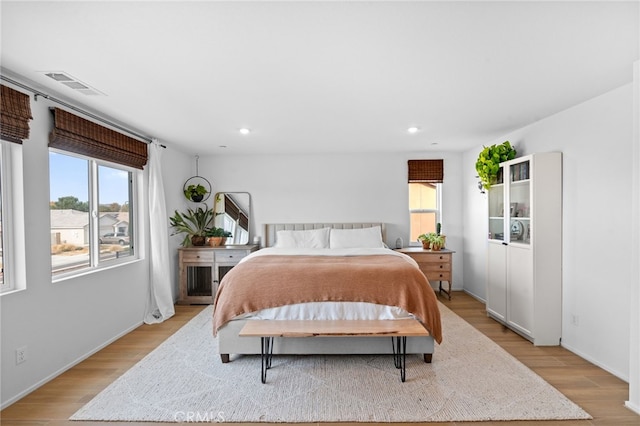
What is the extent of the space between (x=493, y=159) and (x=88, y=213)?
4465 millimetres

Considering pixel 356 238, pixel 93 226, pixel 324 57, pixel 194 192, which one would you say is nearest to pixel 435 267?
pixel 356 238

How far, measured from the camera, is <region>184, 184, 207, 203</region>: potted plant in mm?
5418

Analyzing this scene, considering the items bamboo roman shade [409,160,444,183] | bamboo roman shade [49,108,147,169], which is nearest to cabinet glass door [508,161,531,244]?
bamboo roman shade [409,160,444,183]

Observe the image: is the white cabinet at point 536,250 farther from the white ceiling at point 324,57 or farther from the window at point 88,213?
the window at point 88,213

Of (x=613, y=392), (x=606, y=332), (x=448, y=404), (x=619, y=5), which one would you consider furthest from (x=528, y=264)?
(x=619, y=5)

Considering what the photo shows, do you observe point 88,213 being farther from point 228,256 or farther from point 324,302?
point 324,302

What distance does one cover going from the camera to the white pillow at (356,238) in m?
4.95

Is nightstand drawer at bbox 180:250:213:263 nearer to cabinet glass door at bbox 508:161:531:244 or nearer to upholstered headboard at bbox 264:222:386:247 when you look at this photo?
upholstered headboard at bbox 264:222:386:247

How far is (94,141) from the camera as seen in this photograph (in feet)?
10.7

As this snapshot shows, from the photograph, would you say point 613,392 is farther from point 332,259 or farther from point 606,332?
point 332,259

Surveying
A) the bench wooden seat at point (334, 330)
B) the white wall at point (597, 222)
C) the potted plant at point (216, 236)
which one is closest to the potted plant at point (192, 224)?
the potted plant at point (216, 236)

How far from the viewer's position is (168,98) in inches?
113

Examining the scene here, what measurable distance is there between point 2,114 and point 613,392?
4.73m

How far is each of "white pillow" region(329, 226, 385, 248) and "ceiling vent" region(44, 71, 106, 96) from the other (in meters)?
3.33
